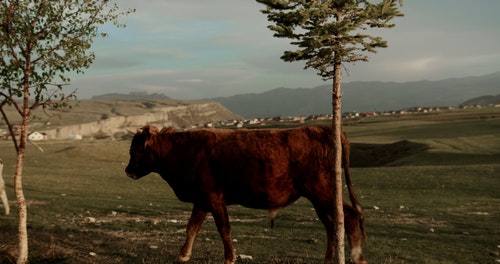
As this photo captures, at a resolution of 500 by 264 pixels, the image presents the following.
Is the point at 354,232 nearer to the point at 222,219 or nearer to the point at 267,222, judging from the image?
the point at 222,219

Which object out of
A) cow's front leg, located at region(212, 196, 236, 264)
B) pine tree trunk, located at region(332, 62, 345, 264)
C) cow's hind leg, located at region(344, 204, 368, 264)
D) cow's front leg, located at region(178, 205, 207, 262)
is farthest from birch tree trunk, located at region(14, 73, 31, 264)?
cow's hind leg, located at region(344, 204, 368, 264)

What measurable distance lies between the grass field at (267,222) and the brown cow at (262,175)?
1.69 m

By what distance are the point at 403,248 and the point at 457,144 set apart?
40796mm

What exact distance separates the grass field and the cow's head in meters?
2.25

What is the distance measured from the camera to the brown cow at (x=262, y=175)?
9.27m

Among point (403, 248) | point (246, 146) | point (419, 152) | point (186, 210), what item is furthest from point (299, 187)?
point (419, 152)

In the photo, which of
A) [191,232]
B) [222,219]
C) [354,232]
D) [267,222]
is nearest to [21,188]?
[191,232]

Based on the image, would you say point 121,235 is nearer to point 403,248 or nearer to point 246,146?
point 246,146

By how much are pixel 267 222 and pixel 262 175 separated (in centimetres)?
840

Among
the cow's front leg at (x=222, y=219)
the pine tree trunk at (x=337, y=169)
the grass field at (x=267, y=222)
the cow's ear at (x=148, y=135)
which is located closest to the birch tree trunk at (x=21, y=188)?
the grass field at (x=267, y=222)

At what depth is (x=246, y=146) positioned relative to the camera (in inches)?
381

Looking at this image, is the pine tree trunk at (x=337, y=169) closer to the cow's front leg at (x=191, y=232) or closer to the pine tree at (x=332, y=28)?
the pine tree at (x=332, y=28)

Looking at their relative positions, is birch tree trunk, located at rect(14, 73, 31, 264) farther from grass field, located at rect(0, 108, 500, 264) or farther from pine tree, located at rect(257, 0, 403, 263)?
pine tree, located at rect(257, 0, 403, 263)

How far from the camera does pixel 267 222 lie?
17.3 metres
